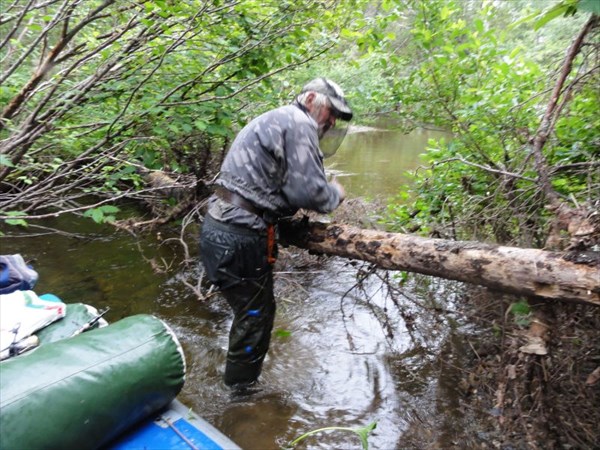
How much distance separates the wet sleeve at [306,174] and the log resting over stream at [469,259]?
0.36 m

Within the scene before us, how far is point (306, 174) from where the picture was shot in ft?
8.10

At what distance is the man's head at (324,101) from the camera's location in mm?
2672

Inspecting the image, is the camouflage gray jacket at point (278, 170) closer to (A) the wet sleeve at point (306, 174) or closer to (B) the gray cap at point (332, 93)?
(A) the wet sleeve at point (306, 174)

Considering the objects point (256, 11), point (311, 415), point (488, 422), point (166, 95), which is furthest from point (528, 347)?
point (256, 11)

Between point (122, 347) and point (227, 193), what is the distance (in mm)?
1236

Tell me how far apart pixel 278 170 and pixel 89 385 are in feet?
5.24

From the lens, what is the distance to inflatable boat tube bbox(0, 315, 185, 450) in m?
1.47

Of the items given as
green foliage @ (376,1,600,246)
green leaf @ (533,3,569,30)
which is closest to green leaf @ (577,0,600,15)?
green leaf @ (533,3,569,30)

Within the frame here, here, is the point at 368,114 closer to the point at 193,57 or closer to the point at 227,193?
the point at 193,57

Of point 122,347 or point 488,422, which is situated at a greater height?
point 122,347

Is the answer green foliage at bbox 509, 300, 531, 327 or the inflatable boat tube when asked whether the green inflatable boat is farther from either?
green foliage at bbox 509, 300, 531, 327

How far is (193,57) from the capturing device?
422 centimetres

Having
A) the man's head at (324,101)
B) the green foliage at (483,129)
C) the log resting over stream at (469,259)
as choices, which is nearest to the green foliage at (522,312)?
the log resting over stream at (469,259)

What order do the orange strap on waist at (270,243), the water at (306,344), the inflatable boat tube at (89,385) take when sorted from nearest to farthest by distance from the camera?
the inflatable boat tube at (89,385), the orange strap on waist at (270,243), the water at (306,344)
